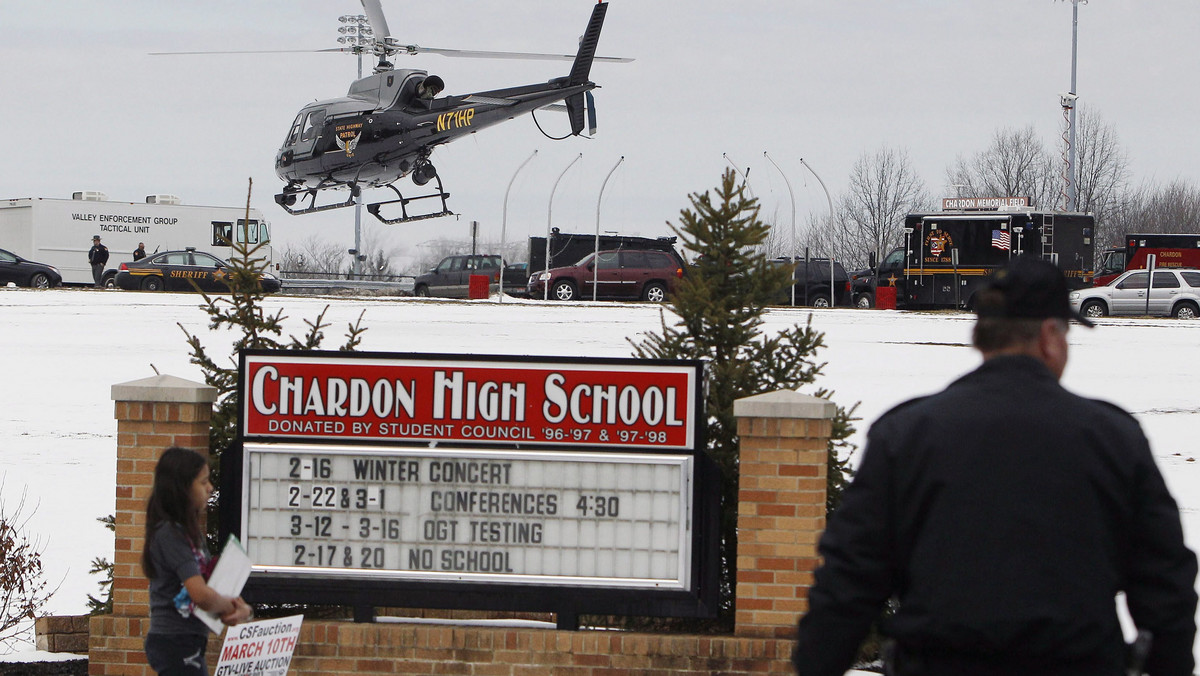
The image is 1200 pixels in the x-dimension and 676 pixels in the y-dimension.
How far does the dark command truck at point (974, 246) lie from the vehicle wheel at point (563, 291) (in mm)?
9396

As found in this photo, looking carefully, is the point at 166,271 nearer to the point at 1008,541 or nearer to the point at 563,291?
the point at 563,291

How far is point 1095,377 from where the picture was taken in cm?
1812

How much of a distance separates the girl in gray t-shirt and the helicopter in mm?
29316

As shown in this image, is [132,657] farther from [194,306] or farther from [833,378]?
[194,306]

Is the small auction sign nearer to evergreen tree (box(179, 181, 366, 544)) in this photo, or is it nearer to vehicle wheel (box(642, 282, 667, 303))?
evergreen tree (box(179, 181, 366, 544))

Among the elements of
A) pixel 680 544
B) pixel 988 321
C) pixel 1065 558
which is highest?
pixel 988 321

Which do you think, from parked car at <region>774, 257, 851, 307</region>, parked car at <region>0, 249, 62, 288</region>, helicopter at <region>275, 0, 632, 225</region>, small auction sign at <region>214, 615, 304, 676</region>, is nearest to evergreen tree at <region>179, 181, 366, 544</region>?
small auction sign at <region>214, 615, 304, 676</region>

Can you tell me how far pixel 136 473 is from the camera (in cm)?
623

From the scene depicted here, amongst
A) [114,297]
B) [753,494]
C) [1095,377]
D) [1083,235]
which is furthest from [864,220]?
[753,494]

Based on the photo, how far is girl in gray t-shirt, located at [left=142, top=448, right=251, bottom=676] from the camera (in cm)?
448

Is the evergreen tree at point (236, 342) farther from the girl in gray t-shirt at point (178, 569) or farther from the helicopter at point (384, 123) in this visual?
the helicopter at point (384, 123)

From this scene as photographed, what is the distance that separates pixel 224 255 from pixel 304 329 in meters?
26.9

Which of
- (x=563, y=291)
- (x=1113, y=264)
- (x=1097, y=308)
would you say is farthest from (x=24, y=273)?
(x=1113, y=264)

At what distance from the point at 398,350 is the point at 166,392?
12.7 metres
